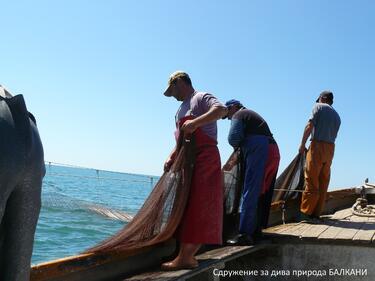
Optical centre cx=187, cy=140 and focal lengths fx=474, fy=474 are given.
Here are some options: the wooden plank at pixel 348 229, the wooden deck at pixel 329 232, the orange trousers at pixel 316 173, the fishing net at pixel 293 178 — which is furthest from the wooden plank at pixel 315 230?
the fishing net at pixel 293 178

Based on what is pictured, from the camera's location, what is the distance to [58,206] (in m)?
18.8

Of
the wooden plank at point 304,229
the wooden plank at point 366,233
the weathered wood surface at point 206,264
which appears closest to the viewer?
the weathered wood surface at point 206,264

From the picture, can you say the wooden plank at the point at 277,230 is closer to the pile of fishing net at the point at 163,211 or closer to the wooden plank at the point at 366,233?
A: the wooden plank at the point at 366,233

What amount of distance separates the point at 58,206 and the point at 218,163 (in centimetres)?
1623

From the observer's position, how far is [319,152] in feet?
20.2

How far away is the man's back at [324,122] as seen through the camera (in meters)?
6.16

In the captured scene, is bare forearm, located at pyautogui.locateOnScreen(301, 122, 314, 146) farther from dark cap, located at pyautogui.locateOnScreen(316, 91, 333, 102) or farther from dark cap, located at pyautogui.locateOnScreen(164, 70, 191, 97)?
dark cap, located at pyautogui.locateOnScreen(164, 70, 191, 97)

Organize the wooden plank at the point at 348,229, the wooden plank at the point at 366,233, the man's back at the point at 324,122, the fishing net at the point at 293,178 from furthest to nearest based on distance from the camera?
the fishing net at the point at 293,178, the man's back at the point at 324,122, the wooden plank at the point at 348,229, the wooden plank at the point at 366,233

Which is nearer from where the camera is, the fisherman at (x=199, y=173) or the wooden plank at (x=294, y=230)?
the fisherman at (x=199, y=173)

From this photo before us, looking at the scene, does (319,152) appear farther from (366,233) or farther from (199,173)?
(199,173)

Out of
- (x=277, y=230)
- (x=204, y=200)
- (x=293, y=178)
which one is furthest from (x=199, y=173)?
(x=293, y=178)

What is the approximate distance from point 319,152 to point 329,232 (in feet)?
4.20

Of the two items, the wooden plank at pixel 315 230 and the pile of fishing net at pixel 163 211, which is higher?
the pile of fishing net at pixel 163 211

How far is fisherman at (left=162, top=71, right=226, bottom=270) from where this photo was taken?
3484 millimetres
